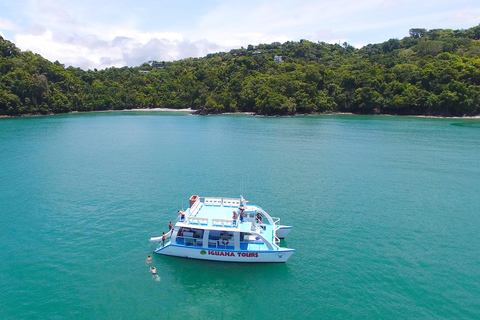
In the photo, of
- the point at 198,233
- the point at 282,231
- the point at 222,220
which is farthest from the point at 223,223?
the point at 282,231

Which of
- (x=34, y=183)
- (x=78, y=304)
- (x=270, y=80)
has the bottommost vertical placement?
(x=78, y=304)

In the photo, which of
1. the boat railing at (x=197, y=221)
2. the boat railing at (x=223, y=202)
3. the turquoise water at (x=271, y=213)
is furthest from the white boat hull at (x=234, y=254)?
the boat railing at (x=223, y=202)

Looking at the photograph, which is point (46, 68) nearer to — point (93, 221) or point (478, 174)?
point (93, 221)

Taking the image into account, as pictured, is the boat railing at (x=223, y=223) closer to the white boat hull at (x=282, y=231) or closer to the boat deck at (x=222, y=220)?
the boat deck at (x=222, y=220)

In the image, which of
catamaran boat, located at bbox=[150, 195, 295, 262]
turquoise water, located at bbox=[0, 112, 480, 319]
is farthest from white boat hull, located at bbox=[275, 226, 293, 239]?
catamaran boat, located at bbox=[150, 195, 295, 262]

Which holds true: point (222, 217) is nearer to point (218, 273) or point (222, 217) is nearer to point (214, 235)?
point (214, 235)

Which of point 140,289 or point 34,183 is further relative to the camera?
point 34,183

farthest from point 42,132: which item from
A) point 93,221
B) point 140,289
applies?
point 140,289

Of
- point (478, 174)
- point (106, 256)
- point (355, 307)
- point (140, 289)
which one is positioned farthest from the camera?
point (478, 174)
